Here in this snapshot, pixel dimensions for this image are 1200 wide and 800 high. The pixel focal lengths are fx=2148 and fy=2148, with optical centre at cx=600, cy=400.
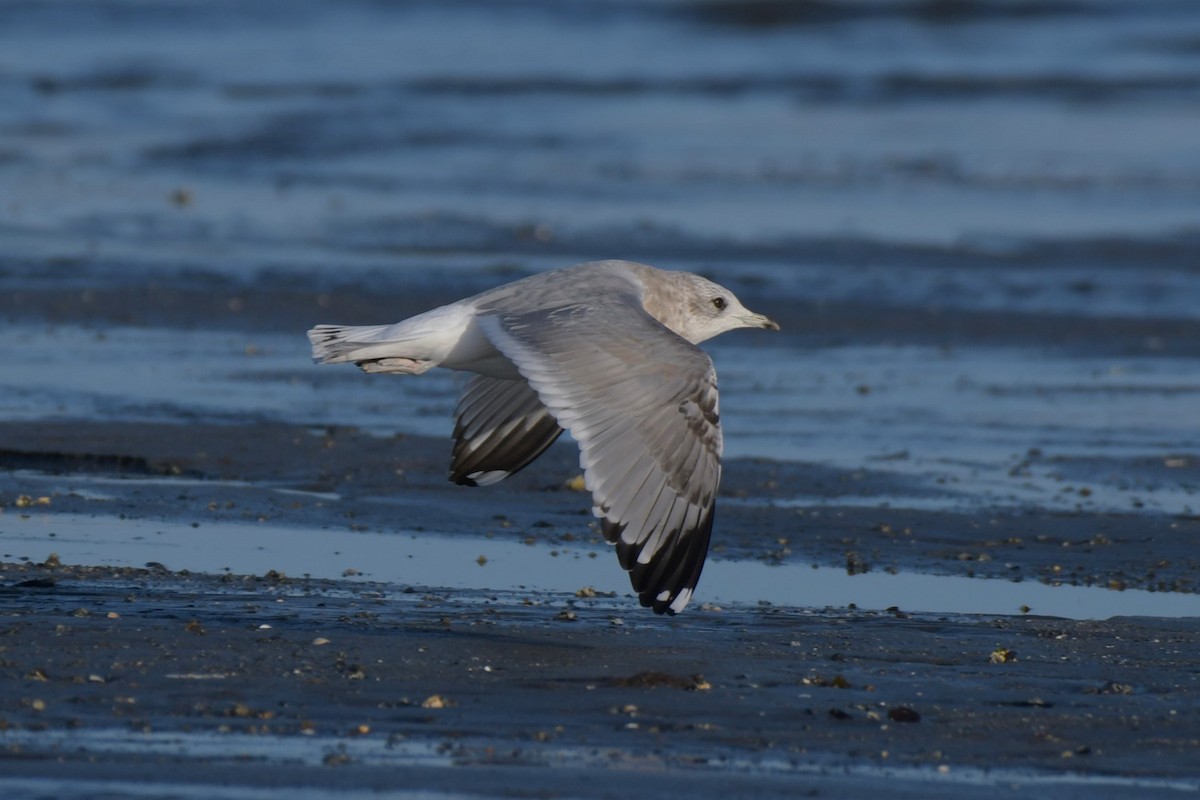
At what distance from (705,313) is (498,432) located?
1.08 metres

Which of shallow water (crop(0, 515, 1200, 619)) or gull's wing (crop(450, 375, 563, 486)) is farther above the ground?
gull's wing (crop(450, 375, 563, 486))

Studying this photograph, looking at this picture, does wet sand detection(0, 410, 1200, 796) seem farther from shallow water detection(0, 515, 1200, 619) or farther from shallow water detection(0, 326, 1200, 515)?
shallow water detection(0, 326, 1200, 515)

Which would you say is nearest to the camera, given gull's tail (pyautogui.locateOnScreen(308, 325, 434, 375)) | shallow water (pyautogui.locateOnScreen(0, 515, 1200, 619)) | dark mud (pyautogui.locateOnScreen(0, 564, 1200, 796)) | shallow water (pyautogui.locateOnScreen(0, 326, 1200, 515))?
dark mud (pyautogui.locateOnScreen(0, 564, 1200, 796))

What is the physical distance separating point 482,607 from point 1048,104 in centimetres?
2299

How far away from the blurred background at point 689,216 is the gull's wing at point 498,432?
222 cm

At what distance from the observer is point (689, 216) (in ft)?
62.0

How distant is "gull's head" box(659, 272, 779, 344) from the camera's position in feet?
27.7

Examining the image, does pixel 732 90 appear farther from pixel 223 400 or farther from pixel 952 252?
pixel 223 400

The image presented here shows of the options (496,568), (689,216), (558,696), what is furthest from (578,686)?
(689,216)

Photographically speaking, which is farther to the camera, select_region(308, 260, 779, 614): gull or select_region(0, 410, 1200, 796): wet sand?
select_region(308, 260, 779, 614): gull

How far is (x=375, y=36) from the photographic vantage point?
123 feet

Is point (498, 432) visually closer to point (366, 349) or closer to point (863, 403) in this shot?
point (366, 349)

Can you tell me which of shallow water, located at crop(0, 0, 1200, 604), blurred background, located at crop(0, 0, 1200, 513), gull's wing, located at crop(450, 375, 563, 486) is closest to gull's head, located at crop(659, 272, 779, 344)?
gull's wing, located at crop(450, 375, 563, 486)

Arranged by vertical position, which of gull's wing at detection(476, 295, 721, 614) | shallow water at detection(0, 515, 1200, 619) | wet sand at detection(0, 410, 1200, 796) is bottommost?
shallow water at detection(0, 515, 1200, 619)
